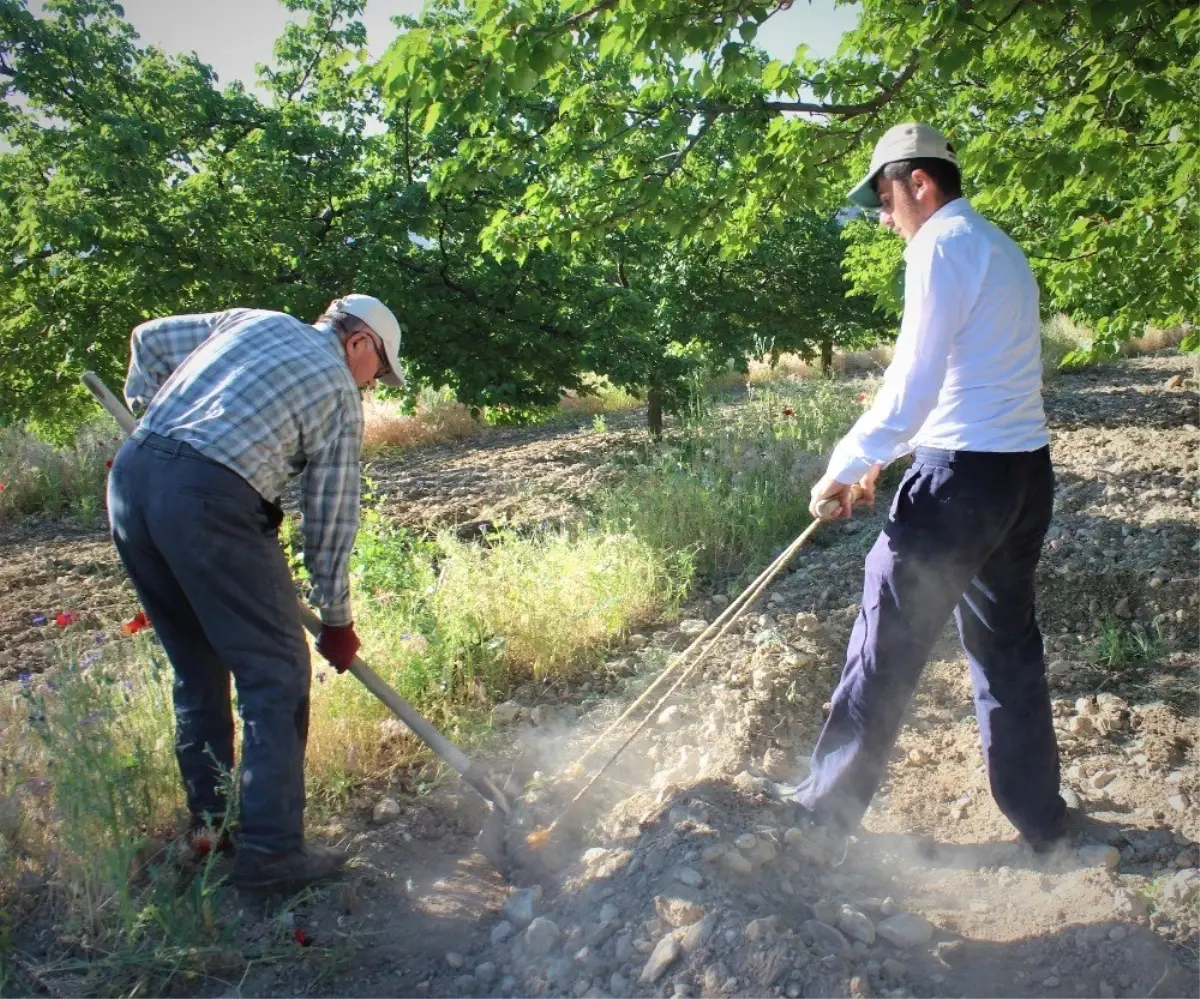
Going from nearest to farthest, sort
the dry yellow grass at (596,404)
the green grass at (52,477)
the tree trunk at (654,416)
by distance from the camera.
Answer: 1. the green grass at (52,477)
2. the tree trunk at (654,416)
3. the dry yellow grass at (596,404)

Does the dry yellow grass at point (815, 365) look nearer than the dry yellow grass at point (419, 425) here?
No

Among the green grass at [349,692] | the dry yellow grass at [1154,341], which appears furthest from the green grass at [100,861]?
the dry yellow grass at [1154,341]

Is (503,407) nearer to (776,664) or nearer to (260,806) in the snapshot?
(776,664)

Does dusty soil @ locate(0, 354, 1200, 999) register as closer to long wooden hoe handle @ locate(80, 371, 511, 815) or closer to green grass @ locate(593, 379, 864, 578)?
long wooden hoe handle @ locate(80, 371, 511, 815)

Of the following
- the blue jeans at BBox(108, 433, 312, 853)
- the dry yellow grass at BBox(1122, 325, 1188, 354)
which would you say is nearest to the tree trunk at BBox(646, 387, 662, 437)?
the blue jeans at BBox(108, 433, 312, 853)

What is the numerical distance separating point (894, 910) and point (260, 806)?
1.78m

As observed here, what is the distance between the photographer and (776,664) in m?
4.06

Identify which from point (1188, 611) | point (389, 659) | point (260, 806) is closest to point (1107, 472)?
point (1188, 611)

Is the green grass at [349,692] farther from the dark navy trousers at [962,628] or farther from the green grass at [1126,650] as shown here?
the green grass at [1126,650]

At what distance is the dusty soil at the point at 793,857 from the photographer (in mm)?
2385

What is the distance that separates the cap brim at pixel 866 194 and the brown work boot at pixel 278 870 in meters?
2.50

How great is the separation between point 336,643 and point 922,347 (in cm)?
185

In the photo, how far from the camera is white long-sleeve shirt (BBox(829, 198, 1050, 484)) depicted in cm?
246

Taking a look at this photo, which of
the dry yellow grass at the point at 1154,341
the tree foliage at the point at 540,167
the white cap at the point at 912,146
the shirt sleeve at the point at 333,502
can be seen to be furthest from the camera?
the dry yellow grass at the point at 1154,341
